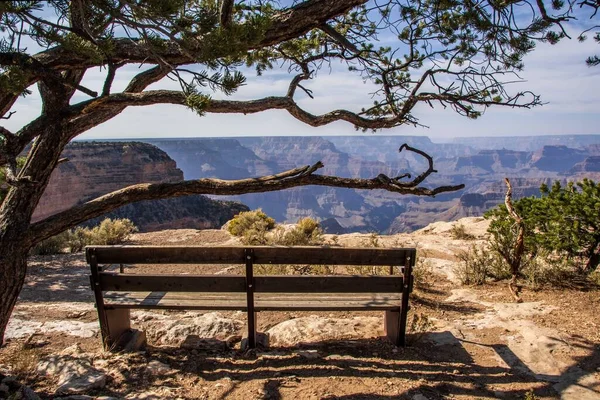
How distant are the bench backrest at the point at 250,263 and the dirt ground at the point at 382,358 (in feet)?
2.24

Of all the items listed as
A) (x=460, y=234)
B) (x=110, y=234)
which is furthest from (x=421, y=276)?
(x=110, y=234)

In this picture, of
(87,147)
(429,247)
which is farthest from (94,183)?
(429,247)

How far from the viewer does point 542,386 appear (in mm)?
3717

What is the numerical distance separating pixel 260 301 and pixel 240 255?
2.02 ft

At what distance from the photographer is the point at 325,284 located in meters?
4.32

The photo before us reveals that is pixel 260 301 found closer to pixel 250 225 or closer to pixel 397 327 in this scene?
pixel 397 327

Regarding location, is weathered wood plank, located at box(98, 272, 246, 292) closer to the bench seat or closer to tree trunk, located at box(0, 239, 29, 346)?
the bench seat

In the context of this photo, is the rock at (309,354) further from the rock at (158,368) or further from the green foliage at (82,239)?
the green foliage at (82,239)

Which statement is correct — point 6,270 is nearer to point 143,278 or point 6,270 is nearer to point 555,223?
point 143,278

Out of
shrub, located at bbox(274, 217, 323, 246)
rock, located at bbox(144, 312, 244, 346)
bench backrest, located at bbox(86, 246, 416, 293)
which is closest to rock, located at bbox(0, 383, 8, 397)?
bench backrest, located at bbox(86, 246, 416, 293)

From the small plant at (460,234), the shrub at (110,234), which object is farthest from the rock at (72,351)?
the small plant at (460,234)

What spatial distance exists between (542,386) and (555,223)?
3922 millimetres

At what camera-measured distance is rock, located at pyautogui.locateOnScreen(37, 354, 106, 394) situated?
346cm

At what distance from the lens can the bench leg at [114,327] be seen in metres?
4.34
